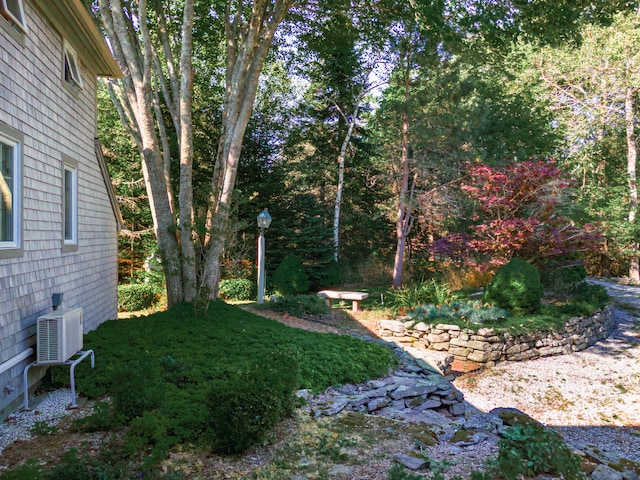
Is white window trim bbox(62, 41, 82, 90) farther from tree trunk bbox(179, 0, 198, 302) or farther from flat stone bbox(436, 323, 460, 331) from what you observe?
flat stone bbox(436, 323, 460, 331)

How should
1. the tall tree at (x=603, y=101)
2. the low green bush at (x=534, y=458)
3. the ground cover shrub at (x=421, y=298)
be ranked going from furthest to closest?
the tall tree at (x=603, y=101) < the ground cover shrub at (x=421, y=298) < the low green bush at (x=534, y=458)

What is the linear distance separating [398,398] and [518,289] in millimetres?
5329

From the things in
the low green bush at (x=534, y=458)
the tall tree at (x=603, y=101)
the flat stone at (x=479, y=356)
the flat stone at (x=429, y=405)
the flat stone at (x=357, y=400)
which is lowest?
the flat stone at (x=479, y=356)

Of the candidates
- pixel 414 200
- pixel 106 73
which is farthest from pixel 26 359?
pixel 414 200

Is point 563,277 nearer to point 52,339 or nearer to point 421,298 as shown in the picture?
point 421,298

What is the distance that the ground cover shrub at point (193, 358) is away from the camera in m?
3.63

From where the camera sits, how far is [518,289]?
9586 mm

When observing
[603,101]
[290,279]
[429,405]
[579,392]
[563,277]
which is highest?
[603,101]

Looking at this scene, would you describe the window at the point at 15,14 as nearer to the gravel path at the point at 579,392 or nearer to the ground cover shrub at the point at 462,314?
the gravel path at the point at 579,392

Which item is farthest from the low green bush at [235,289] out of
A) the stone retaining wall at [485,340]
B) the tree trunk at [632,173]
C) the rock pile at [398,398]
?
the tree trunk at [632,173]

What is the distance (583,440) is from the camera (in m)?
5.64

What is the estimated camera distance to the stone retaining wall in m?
8.32

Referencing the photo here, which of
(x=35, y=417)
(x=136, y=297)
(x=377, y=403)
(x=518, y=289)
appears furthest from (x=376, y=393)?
(x=136, y=297)

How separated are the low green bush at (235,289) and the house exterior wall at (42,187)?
16.8 feet
